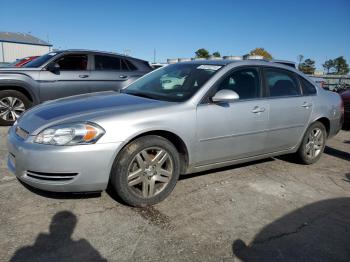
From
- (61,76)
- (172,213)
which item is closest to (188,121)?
(172,213)

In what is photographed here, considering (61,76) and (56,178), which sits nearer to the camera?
(56,178)

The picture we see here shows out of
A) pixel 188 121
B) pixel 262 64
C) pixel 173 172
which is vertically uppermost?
pixel 262 64

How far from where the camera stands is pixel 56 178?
9.85ft

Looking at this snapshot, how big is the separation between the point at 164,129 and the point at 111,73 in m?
4.58

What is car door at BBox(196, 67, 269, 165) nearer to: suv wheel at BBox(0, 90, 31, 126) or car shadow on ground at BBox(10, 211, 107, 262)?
car shadow on ground at BBox(10, 211, 107, 262)

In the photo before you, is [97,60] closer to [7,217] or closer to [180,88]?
[180,88]

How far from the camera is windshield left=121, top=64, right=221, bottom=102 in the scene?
149 inches

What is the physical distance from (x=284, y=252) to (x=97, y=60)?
6016 millimetres

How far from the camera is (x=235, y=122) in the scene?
3.90 meters

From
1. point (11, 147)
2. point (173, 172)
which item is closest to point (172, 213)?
point (173, 172)

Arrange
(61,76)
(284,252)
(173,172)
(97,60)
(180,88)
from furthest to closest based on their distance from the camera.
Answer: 1. (97,60)
2. (61,76)
3. (180,88)
4. (173,172)
5. (284,252)

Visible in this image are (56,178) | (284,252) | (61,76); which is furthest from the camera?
(61,76)

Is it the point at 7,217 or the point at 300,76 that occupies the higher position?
the point at 300,76

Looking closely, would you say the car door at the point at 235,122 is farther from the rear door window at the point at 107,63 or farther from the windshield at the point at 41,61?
the windshield at the point at 41,61
